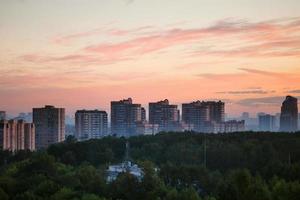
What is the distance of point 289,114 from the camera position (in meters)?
64.4

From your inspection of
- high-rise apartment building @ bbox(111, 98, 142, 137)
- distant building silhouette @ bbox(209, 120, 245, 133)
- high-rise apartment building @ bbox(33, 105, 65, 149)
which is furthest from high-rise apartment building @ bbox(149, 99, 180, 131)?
high-rise apartment building @ bbox(33, 105, 65, 149)

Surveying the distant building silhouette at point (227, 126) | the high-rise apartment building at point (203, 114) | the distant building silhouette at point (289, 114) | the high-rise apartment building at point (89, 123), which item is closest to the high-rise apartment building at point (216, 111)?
the high-rise apartment building at point (203, 114)

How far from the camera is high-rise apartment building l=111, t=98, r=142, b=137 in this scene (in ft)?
206

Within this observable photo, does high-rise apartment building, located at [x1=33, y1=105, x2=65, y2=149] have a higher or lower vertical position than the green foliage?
higher

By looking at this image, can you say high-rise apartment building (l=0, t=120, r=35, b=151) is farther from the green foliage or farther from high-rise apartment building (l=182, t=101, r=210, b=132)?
high-rise apartment building (l=182, t=101, r=210, b=132)

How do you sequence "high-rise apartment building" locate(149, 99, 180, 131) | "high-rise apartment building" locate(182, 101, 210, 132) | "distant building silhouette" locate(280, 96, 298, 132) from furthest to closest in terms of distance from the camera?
"distant building silhouette" locate(280, 96, 298, 132) < "high-rise apartment building" locate(149, 99, 180, 131) < "high-rise apartment building" locate(182, 101, 210, 132)

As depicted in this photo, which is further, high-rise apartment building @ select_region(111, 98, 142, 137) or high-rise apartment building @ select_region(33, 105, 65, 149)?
high-rise apartment building @ select_region(111, 98, 142, 137)

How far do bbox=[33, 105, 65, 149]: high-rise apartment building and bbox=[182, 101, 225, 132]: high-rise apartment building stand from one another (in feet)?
51.4

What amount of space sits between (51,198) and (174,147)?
1308cm

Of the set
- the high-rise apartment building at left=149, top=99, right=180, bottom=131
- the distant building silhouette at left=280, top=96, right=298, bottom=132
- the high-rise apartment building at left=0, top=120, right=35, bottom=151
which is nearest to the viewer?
the high-rise apartment building at left=0, top=120, right=35, bottom=151

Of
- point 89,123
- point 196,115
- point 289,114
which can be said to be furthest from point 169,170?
point 289,114

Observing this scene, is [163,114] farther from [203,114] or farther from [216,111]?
[216,111]

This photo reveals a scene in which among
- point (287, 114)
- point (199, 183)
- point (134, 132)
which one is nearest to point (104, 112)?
point (134, 132)

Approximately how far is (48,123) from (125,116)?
10.0 m
